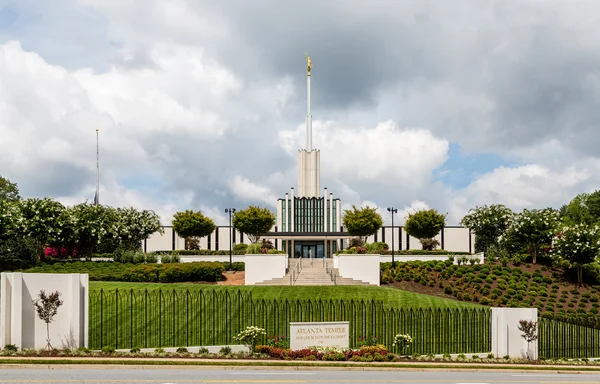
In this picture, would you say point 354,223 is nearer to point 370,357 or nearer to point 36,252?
point 36,252

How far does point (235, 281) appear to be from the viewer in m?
42.9

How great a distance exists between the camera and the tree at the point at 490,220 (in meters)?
64.1

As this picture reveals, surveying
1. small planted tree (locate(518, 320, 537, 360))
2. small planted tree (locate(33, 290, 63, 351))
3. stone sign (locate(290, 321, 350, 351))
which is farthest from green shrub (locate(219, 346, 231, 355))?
small planted tree (locate(518, 320, 537, 360))

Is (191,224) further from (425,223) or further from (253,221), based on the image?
(425,223)

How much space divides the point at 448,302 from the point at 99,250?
126 ft

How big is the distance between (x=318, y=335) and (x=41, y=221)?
35437 mm

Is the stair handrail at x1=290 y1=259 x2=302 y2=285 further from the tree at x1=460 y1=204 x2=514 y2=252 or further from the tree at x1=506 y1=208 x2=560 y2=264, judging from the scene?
the tree at x1=460 y1=204 x2=514 y2=252

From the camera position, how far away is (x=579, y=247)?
4575 cm

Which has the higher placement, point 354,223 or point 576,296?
point 354,223

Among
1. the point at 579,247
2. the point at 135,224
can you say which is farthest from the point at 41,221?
the point at 579,247

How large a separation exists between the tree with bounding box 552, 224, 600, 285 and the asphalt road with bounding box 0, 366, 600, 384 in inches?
1090

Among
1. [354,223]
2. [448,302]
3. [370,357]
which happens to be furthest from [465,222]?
[370,357]

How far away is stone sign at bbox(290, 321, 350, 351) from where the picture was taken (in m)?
22.1

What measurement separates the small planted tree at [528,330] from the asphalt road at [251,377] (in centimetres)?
263
